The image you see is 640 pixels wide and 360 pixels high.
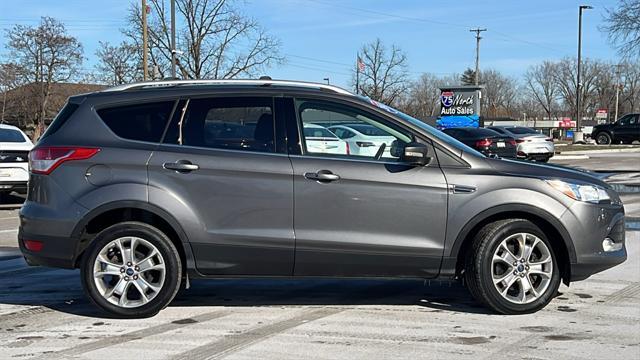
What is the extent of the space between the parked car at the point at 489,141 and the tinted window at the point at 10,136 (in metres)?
13.9

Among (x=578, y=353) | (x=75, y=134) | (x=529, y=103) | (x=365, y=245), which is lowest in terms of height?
(x=578, y=353)

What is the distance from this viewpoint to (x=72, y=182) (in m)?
5.32

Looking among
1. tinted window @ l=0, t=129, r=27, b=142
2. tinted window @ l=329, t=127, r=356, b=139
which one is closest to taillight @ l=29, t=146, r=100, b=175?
tinted window @ l=329, t=127, r=356, b=139

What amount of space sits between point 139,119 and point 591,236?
3.77 metres

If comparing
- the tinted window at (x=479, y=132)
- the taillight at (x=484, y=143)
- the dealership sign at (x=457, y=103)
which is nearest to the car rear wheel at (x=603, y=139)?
the dealership sign at (x=457, y=103)

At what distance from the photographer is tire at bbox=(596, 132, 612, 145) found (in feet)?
140

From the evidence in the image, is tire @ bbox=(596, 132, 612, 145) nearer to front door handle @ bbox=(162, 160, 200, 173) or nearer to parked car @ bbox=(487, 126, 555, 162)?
parked car @ bbox=(487, 126, 555, 162)

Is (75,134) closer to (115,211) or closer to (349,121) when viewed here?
(115,211)

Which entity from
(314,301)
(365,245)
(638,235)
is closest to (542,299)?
(365,245)

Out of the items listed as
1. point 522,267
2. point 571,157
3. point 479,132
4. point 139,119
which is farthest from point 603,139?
point 139,119

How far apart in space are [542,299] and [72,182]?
387 centimetres

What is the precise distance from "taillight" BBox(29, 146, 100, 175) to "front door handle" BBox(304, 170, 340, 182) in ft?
5.59

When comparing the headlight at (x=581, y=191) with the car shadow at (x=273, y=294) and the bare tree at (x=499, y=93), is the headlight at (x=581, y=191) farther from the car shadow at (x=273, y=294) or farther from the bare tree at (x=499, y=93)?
the bare tree at (x=499, y=93)

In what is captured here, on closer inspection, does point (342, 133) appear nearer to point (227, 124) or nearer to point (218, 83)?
point (227, 124)
